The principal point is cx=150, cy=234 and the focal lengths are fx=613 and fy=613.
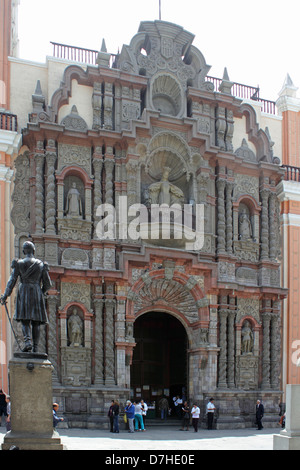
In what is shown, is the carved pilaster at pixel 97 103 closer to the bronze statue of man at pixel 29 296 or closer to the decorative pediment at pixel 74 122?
the decorative pediment at pixel 74 122

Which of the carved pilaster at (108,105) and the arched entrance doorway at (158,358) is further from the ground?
the carved pilaster at (108,105)

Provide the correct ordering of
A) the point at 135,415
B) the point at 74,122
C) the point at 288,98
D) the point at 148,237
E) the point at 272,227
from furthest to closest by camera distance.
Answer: the point at 288,98 → the point at 272,227 → the point at 74,122 → the point at 148,237 → the point at 135,415

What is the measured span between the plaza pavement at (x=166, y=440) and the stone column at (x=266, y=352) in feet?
7.42

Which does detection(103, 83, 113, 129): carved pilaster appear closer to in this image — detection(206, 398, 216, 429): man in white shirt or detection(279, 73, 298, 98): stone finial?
detection(279, 73, 298, 98): stone finial

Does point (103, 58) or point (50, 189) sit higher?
point (103, 58)

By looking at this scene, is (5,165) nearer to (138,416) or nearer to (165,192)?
(165,192)

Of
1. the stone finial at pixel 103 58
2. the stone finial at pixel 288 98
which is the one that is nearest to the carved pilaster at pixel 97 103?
the stone finial at pixel 103 58

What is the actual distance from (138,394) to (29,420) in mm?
14402

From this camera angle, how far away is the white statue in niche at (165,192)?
23531mm

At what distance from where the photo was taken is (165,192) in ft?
77.4

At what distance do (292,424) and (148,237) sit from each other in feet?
38.5

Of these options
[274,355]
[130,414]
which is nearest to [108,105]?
[130,414]

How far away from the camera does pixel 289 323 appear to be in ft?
83.9
